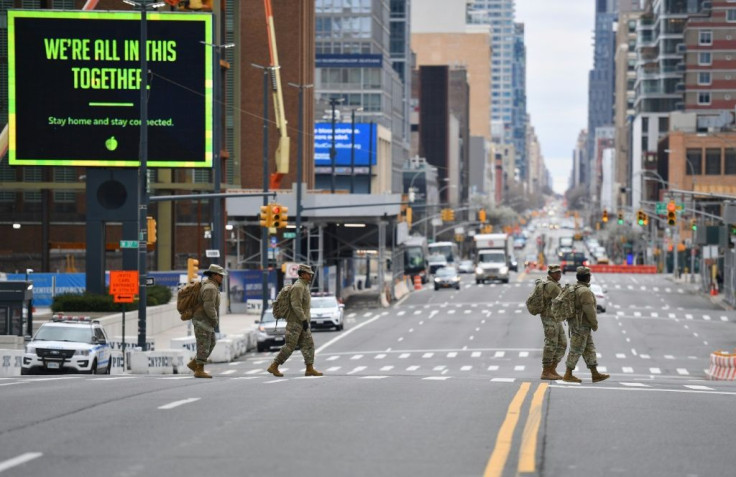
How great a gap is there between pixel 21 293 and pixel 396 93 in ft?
415

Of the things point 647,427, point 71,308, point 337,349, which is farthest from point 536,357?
point 647,427

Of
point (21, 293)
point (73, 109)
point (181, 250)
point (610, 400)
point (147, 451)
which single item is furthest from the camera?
point (181, 250)

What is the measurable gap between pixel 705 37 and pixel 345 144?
180 feet

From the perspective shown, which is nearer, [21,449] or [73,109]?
[21,449]

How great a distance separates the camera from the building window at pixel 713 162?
155 metres

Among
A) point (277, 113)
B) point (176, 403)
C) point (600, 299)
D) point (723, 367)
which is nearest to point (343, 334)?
point (600, 299)

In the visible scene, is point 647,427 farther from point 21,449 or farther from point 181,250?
point 181,250

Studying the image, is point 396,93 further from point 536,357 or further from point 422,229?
point 536,357

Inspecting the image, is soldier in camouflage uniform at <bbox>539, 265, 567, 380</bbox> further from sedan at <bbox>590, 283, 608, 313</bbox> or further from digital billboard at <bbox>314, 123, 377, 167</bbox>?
digital billboard at <bbox>314, 123, 377, 167</bbox>


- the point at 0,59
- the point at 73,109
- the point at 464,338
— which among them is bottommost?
the point at 464,338

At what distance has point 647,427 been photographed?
46.2ft

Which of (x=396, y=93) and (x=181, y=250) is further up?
(x=396, y=93)

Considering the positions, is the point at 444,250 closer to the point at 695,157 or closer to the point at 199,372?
the point at 695,157

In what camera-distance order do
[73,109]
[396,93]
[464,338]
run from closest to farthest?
[73,109] → [464,338] → [396,93]
